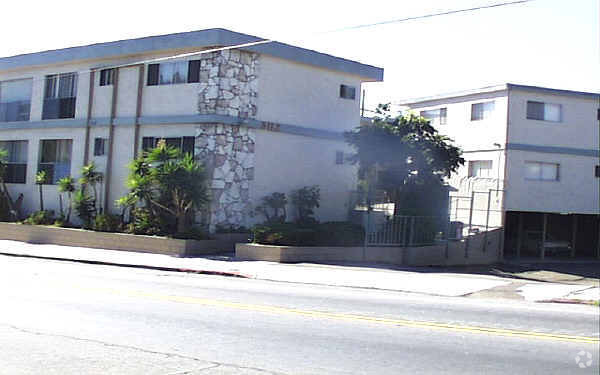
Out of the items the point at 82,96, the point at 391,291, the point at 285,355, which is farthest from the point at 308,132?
the point at 285,355

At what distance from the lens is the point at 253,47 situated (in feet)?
82.1

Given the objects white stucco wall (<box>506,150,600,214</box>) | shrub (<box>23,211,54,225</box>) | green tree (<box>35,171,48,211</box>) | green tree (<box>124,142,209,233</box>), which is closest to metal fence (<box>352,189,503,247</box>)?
white stucco wall (<box>506,150,600,214</box>)

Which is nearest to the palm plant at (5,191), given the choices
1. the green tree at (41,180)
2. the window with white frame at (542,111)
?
the green tree at (41,180)

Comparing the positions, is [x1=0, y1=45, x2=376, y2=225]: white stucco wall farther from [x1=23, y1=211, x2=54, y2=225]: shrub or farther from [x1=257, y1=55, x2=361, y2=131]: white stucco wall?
[x1=23, y1=211, x2=54, y2=225]: shrub

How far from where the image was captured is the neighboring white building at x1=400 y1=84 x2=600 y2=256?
30938mm

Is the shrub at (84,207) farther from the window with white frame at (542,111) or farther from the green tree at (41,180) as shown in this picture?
the window with white frame at (542,111)

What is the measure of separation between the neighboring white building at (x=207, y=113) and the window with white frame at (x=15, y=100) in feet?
0.64

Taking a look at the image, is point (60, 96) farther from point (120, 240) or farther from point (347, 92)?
point (347, 92)

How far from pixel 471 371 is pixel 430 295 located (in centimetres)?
765

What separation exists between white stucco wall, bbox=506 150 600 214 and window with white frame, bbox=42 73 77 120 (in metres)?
19.6

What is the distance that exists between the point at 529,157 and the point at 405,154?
944 centimetres

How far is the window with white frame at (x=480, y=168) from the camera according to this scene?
105 feet

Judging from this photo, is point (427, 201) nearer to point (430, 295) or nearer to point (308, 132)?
point (308, 132)

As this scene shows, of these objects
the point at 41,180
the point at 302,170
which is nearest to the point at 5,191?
the point at 41,180
